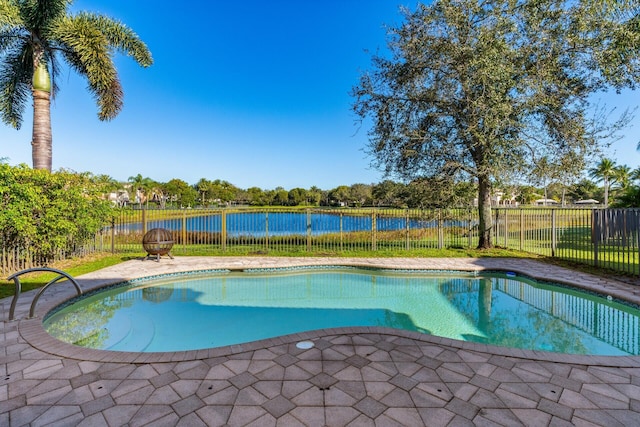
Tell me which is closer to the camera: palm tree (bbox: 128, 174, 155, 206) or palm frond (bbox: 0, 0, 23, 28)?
palm frond (bbox: 0, 0, 23, 28)

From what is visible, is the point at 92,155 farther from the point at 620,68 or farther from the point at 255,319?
the point at 620,68

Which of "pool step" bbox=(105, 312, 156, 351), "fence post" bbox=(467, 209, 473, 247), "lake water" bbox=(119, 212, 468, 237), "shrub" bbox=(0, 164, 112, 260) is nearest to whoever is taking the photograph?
"pool step" bbox=(105, 312, 156, 351)

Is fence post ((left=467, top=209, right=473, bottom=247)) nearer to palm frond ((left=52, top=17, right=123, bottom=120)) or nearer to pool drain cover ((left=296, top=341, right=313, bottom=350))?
pool drain cover ((left=296, top=341, right=313, bottom=350))

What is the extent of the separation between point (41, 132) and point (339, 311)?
391 inches

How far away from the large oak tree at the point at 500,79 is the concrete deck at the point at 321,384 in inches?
280

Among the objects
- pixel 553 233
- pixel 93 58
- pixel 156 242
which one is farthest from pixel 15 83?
pixel 553 233

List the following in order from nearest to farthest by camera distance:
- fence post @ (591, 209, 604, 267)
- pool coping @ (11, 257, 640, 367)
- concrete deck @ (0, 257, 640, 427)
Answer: concrete deck @ (0, 257, 640, 427) → pool coping @ (11, 257, 640, 367) → fence post @ (591, 209, 604, 267)

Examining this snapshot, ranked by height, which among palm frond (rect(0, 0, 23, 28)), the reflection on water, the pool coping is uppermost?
palm frond (rect(0, 0, 23, 28))

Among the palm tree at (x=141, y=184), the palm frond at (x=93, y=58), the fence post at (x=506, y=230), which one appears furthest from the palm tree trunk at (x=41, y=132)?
the palm tree at (x=141, y=184)

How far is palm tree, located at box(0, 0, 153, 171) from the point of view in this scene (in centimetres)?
895

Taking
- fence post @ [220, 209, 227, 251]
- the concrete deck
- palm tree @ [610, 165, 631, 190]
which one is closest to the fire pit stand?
fence post @ [220, 209, 227, 251]

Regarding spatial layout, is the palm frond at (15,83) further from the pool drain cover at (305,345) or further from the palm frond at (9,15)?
the pool drain cover at (305,345)

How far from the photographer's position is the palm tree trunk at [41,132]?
902cm

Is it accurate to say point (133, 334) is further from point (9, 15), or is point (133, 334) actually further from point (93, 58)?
point (9, 15)
